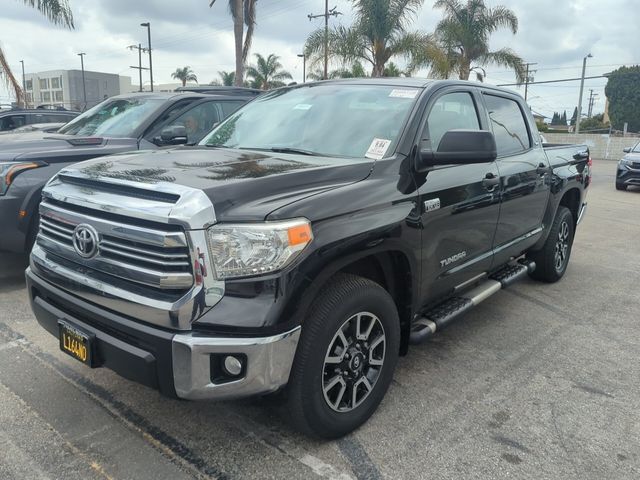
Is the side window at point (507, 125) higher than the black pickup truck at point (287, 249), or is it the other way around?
the side window at point (507, 125)

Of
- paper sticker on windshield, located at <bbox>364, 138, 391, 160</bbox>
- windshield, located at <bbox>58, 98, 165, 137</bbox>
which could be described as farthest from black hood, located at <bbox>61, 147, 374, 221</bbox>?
windshield, located at <bbox>58, 98, 165, 137</bbox>

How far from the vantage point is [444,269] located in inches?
138

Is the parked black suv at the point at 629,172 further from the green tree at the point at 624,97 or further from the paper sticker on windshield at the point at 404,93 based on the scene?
the green tree at the point at 624,97

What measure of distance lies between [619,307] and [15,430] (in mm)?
4931

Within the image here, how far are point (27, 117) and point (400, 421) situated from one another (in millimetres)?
10151

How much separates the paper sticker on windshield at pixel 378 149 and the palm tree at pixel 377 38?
17.8 m

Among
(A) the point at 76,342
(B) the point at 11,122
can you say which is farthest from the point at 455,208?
(B) the point at 11,122

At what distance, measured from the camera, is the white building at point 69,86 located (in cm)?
9194

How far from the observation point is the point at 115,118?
6371 mm

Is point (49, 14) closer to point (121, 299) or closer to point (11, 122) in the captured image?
point (11, 122)

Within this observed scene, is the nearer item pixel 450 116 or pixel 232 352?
pixel 232 352

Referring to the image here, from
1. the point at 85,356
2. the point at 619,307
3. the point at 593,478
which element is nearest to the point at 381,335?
the point at 593,478

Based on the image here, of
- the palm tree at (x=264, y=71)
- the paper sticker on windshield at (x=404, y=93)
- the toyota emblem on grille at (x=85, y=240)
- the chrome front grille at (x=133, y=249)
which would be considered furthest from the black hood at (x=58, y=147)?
the palm tree at (x=264, y=71)

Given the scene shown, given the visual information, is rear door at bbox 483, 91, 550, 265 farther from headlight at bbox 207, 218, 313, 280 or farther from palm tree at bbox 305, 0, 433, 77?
palm tree at bbox 305, 0, 433, 77
